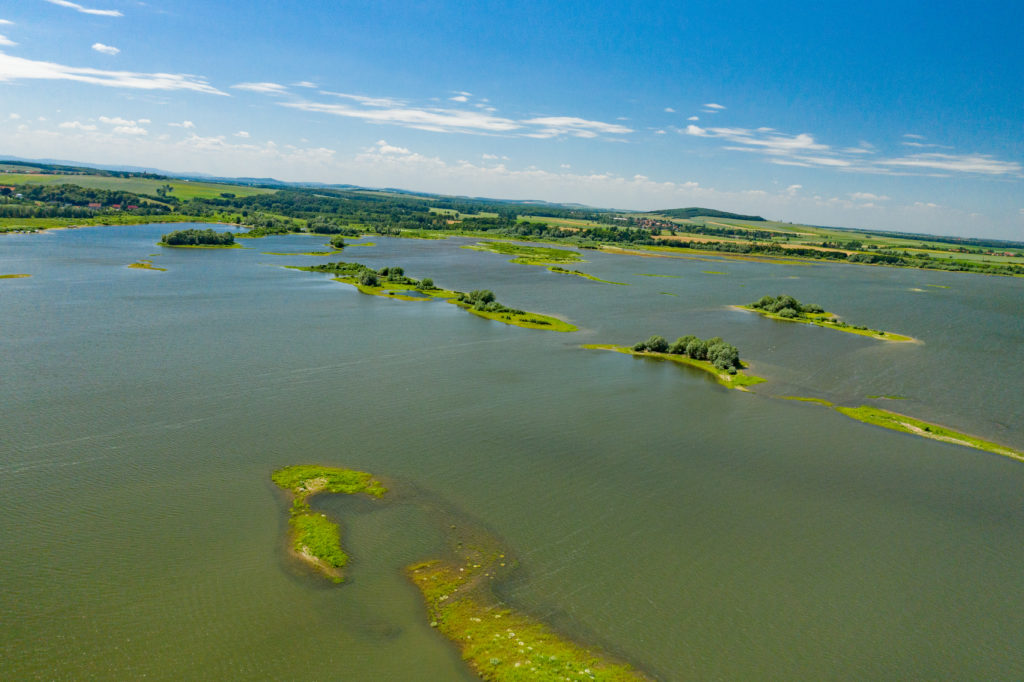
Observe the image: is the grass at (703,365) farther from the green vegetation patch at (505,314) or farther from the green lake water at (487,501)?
the green vegetation patch at (505,314)

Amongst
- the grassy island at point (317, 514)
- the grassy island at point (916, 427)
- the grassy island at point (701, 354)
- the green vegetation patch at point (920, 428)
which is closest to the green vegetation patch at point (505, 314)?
the grassy island at point (701, 354)

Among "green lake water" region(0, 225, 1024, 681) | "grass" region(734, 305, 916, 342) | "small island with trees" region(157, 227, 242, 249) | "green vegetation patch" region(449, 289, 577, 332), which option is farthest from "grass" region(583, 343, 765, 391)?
"small island with trees" region(157, 227, 242, 249)

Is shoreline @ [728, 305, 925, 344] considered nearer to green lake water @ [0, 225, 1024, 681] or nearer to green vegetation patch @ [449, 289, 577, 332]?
green lake water @ [0, 225, 1024, 681]

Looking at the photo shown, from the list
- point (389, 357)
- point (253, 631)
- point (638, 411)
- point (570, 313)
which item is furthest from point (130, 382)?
point (570, 313)

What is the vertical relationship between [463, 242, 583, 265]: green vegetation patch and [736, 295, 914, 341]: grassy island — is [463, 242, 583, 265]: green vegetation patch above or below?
above

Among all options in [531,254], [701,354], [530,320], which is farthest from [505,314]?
[531,254]

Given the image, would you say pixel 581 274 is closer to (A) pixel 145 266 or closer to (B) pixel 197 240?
(A) pixel 145 266

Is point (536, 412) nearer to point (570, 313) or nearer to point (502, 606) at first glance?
point (502, 606)
